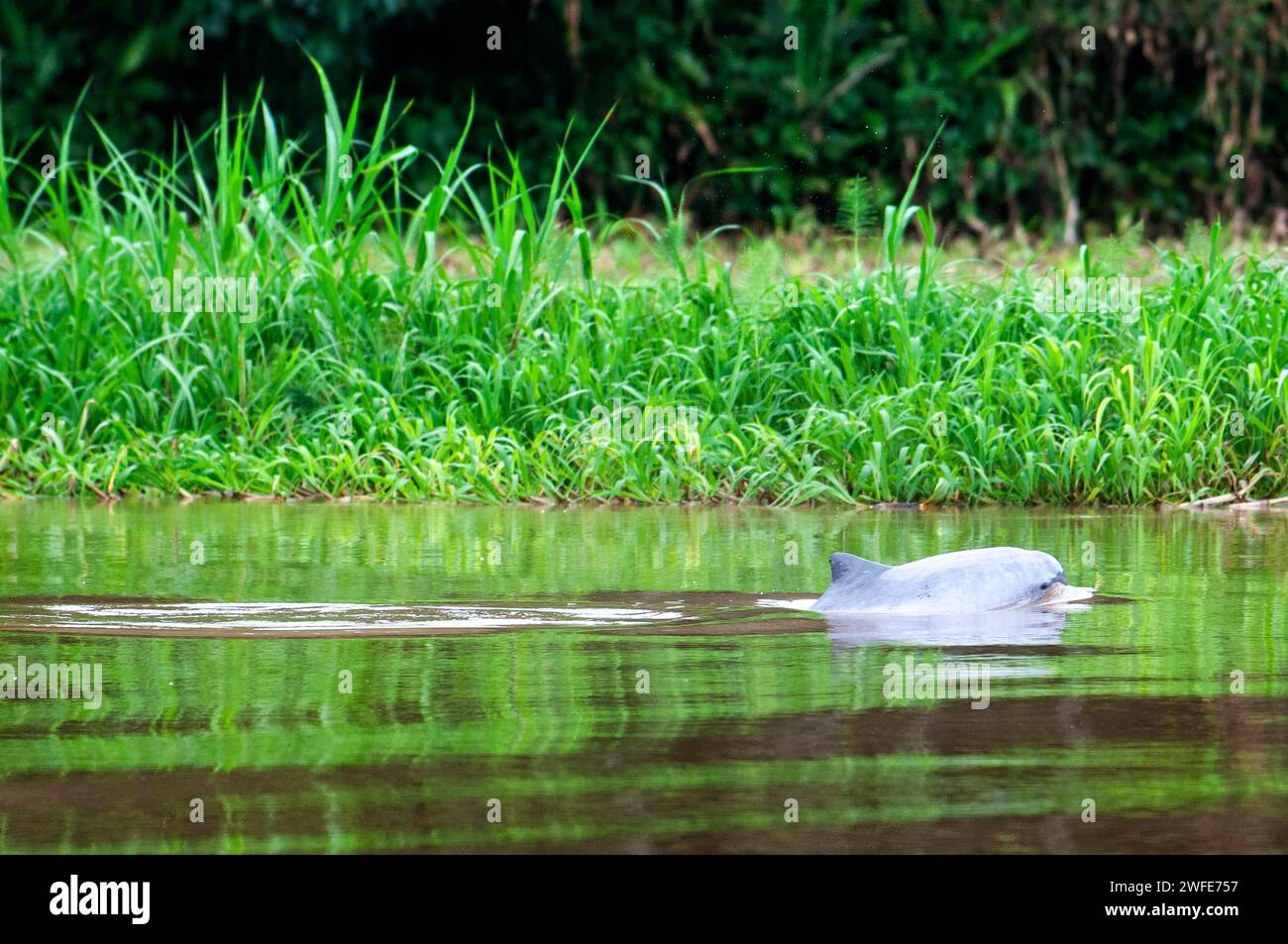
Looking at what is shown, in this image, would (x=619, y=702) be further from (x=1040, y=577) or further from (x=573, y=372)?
(x=573, y=372)

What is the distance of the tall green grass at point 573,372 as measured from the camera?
7.60 meters

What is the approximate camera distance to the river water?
9.23 feet

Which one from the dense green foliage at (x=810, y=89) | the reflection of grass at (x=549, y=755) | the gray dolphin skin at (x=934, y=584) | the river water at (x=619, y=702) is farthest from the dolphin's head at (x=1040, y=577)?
the dense green foliage at (x=810, y=89)

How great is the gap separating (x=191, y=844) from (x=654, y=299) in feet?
20.3

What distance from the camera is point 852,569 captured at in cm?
493

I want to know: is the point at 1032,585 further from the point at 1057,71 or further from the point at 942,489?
the point at 1057,71

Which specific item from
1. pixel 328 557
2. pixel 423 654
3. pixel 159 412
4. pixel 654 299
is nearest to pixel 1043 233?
pixel 654 299

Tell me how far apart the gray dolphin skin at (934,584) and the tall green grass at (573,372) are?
2.47 meters

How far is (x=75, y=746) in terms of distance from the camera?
10.9 feet

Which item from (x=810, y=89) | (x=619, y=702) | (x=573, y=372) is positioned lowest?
(x=619, y=702)

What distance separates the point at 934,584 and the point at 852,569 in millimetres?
211

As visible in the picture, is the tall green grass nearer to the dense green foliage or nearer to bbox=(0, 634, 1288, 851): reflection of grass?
bbox=(0, 634, 1288, 851): reflection of grass

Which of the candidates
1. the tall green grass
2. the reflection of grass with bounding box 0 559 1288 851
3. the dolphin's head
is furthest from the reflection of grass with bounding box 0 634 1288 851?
the tall green grass

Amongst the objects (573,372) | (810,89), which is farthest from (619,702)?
(810,89)
